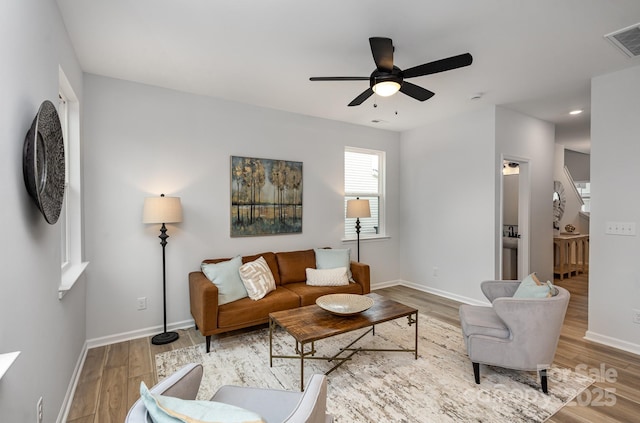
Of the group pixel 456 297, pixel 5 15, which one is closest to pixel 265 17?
pixel 5 15

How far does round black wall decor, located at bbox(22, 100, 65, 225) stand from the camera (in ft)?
4.50

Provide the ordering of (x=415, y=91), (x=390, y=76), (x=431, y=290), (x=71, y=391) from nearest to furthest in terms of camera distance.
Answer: (x=71, y=391), (x=390, y=76), (x=415, y=91), (x=431, y=290)

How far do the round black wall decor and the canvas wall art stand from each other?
80.1 inches

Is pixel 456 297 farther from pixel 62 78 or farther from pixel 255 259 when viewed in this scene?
pixel 62 78

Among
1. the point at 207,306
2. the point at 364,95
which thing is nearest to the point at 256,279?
the point at 207,306

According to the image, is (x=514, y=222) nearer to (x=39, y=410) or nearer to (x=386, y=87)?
(x=386, y=87)

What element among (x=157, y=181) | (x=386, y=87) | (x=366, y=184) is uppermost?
(x=386, y=87)

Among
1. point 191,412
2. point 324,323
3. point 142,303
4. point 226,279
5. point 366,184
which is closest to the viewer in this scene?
point 191,412

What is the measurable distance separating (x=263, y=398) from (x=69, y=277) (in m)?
1.85

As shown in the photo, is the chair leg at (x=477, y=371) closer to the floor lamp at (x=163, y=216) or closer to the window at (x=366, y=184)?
the window at (x=366, y=184)

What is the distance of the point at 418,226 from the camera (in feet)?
16.6

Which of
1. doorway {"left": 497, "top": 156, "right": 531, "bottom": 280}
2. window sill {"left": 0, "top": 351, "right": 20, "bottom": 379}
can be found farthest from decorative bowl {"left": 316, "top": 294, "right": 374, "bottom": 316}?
doorway {"left": 497, "top": 156, "right": 531, "bottom": 280}

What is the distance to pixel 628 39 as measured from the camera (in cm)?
238

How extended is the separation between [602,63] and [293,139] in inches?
131
